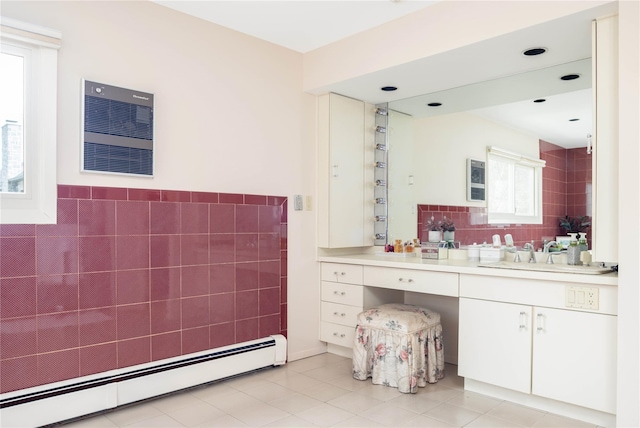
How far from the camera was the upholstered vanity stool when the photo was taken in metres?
2.92

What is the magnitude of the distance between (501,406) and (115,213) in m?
2.57

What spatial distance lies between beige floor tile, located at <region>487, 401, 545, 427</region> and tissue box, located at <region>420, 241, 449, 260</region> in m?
1.14

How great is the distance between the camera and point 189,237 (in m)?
2.98

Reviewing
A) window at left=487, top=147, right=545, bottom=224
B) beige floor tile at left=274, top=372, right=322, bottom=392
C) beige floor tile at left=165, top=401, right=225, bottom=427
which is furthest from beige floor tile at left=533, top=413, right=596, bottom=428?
beige floor tile at left=165, top=401, right=225, bottom=427

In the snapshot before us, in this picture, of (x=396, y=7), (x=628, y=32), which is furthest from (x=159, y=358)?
(x=628, y=32)

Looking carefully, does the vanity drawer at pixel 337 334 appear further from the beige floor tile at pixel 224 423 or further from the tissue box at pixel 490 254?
the beige floor tile at pixel 224 423

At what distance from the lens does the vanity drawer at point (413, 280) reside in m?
3.00

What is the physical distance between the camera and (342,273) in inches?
145

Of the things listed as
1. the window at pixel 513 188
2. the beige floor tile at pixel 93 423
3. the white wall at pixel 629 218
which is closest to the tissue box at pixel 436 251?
the window at pixel 513 188

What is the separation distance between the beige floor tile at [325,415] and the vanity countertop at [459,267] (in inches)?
43.2

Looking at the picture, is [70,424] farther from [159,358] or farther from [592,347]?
[592,347]

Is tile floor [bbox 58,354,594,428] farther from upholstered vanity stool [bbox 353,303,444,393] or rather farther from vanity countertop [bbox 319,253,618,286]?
vanity countertop [bbox 319,253,618,286]

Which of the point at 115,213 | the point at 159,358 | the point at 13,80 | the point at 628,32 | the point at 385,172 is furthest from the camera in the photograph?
the point at 385,172

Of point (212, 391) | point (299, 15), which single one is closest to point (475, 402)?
point (212, 391)
